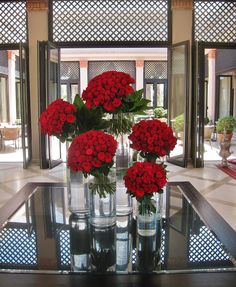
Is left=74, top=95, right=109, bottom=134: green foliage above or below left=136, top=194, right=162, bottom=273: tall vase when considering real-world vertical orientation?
above

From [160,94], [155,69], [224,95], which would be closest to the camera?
[224,95]

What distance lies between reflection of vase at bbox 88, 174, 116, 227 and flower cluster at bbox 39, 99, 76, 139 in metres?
0.26

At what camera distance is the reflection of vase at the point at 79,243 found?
1365 mm

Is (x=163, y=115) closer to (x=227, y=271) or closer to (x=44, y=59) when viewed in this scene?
(x=44, y=59)

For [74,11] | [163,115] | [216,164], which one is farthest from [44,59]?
[163,115]

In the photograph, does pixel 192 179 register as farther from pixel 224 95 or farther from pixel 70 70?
pixel 70 70

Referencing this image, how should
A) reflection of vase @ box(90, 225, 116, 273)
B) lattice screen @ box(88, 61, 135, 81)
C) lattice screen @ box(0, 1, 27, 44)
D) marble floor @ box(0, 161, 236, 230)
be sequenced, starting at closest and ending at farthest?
reflection of vase @ box(90, 225, 116, 273)
marble floor @ box(0, 161, 236, 230)
lattice screen @ box(0, 1, 27, 44)
lattice screen @ box(88, 61, 135, 81)

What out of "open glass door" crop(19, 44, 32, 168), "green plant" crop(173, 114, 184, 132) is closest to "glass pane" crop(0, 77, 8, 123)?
"open glass door" crop(19, 44, 32, 168)

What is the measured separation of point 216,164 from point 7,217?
6040 millimetres

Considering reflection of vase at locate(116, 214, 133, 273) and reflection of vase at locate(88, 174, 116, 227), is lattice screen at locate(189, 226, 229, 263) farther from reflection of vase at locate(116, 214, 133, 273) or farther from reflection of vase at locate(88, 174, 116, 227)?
reflection of vase at locate(88, 174, 116, 227)

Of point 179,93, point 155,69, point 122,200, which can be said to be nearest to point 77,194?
point 122,200

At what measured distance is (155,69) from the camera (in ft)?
53.4

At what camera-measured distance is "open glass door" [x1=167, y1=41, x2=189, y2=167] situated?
6906 mm

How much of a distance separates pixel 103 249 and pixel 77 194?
→ 432 millimetres
